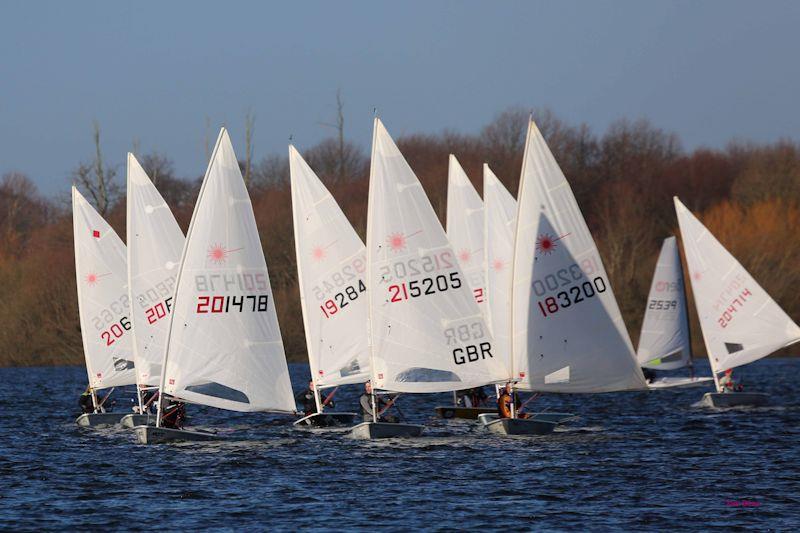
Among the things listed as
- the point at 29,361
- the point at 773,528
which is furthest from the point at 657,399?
the point at 29,361

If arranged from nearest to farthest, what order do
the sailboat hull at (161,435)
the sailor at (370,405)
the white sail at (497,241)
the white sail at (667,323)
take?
the sailboat hull at (161,435) → the sailor at (370,405) → the white sail at (497,241) → the white sail at (667,323)

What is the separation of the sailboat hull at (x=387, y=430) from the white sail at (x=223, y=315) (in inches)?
61.0

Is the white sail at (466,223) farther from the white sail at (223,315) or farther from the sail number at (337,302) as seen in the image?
the white sail at (223,315)

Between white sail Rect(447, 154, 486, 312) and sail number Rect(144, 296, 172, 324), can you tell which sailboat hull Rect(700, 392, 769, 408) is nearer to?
white sail Rect(447, 154, 486, 312)

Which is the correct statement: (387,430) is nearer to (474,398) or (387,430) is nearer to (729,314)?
(474,398)

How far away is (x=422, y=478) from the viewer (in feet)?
75.4

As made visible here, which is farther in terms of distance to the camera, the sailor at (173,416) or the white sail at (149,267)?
the white sail at (149,267)

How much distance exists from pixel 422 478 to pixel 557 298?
6007mm

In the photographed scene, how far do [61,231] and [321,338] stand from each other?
48.1 meters

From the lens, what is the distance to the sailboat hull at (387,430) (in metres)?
26.5

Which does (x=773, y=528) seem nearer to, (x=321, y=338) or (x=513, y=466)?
(x=513, y=466)

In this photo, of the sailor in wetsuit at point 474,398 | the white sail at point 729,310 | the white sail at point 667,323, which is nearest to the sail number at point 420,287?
the sailor in wetsuit at point 474,398

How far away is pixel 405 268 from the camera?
1049 inches

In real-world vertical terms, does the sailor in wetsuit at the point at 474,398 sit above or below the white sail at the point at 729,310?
below
